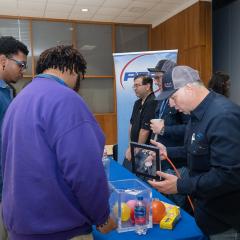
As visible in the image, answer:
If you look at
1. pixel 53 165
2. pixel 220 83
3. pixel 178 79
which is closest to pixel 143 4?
pixel 220 83

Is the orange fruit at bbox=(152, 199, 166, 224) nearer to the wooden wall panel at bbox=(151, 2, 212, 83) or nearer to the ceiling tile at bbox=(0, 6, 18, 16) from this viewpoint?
the wooden wall panel at bbox=(151, 2, 212, 83)

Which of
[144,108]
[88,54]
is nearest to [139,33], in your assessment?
[88,54]

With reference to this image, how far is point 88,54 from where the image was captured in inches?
269

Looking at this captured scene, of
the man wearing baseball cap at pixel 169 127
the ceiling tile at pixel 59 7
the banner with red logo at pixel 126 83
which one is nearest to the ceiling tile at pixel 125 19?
the ceiling tile at pixel 59 7

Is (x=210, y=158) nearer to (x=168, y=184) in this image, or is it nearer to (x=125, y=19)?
(x=168, y=184)

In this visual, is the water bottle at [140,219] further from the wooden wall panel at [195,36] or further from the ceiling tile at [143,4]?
the ceiling tile at [143,4]

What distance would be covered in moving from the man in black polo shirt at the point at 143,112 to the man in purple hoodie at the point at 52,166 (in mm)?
1964

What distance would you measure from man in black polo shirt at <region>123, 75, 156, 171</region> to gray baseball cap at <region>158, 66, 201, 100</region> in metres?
1.61

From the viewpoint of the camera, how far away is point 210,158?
4.01 feet

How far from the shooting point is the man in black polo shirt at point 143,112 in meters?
3.10

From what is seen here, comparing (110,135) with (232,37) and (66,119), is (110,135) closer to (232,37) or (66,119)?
(232,37)

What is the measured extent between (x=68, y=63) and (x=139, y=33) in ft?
20.5

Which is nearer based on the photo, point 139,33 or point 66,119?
point 66,119

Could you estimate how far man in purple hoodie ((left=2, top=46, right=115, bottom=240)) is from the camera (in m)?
0.98
